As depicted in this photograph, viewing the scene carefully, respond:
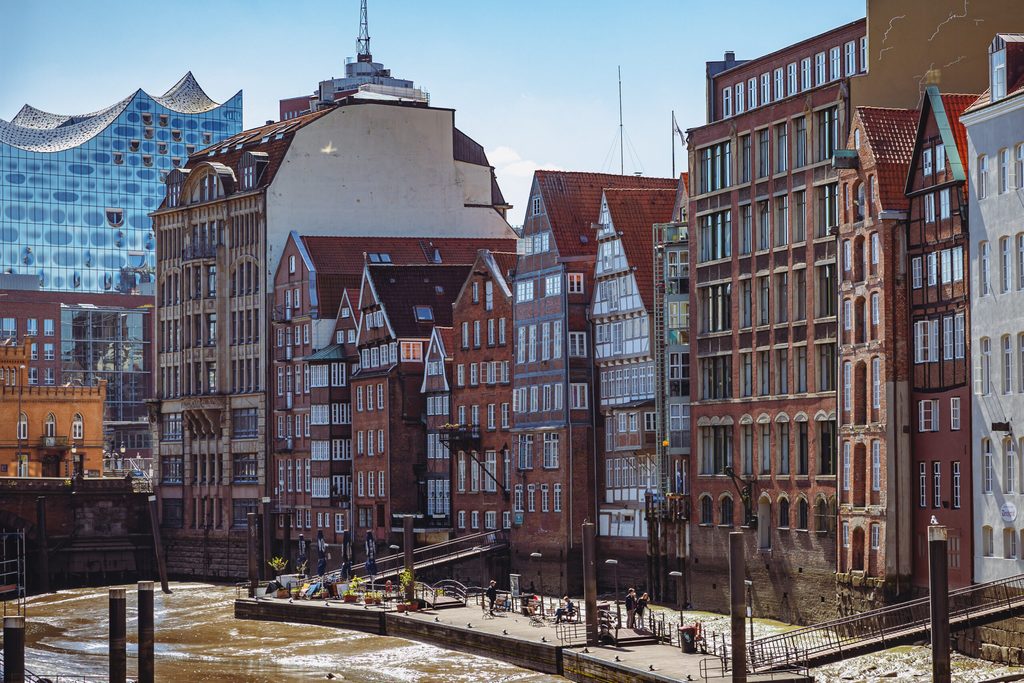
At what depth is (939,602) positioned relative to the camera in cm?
6194

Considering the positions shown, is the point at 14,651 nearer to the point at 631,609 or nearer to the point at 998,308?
the point at 631,609

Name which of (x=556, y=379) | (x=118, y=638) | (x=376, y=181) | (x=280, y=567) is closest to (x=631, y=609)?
(x=118, y=638)

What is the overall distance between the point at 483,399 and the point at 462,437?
236 cm

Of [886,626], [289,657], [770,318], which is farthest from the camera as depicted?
[289,657]

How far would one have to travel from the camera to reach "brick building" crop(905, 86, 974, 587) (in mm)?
77500

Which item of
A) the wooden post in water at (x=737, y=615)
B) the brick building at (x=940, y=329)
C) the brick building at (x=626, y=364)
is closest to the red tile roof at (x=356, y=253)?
the brick building at (x=626, y=364)

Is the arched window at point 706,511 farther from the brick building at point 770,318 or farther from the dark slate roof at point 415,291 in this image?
the dark slate roof at point 415,291

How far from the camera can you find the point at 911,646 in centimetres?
7425

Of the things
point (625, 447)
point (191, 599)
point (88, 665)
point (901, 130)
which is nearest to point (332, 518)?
point (191, 599)

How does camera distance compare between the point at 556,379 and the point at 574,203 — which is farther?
the point at 574,203

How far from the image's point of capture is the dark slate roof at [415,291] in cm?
12838

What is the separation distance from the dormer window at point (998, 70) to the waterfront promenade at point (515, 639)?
2097 cm

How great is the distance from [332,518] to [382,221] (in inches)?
897

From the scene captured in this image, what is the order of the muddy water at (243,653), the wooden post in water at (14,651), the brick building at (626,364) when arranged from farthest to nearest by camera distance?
1. the brick building at (626,364)
2. the muddy water at (243,653)
3. the wooden post in water at (14,651)
